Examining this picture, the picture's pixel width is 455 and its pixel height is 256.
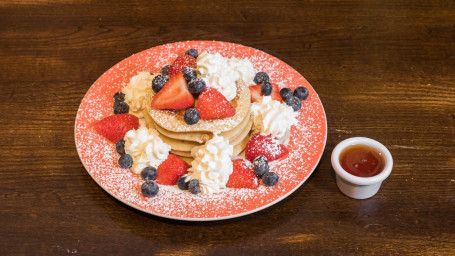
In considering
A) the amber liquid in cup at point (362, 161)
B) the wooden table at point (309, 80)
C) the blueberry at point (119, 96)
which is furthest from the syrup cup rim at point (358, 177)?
the blueberry at point (119, 96)

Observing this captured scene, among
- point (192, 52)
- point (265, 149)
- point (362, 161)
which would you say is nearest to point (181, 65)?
point (192, 52)

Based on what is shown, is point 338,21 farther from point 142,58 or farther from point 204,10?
point 142,58

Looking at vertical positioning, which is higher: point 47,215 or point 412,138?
point 47,215

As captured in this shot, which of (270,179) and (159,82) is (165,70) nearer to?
(159,82)

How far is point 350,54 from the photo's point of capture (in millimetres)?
2305

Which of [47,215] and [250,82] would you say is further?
[250,82]

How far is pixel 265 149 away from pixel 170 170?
329 mm

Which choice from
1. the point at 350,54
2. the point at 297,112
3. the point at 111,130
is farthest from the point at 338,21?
the point at 111,130

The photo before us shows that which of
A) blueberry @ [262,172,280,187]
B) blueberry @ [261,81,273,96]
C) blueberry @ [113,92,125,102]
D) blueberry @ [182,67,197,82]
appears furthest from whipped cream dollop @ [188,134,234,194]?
blueberry @ [113,92,125,102]

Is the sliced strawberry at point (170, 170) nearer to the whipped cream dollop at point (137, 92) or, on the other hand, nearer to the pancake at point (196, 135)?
the pancake at point (196, 135)

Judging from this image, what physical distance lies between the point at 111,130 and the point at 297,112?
26.6 inches

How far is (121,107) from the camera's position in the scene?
1.91 m

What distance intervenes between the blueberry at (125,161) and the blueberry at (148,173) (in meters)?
0.06

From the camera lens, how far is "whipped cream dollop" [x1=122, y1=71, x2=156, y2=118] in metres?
1.91
